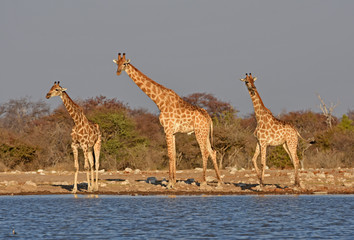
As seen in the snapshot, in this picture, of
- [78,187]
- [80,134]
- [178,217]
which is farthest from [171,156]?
[178,217]

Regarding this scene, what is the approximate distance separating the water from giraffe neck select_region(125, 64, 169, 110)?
3970 millimetres

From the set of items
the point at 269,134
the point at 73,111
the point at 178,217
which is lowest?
the point at 178,217

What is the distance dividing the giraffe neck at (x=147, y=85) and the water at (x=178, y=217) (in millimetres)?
3970

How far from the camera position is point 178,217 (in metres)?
14.6

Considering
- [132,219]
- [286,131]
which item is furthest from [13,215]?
[286,131]

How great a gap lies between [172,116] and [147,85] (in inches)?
59.7

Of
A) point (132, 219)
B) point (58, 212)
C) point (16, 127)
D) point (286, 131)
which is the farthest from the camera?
point (16, 127)

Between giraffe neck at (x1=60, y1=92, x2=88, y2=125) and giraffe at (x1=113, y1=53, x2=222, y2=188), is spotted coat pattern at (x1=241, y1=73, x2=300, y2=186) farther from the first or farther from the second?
giraffe neck at (x1=60, y1=92, x2=88, y2=125)

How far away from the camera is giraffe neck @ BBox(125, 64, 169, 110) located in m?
22.1

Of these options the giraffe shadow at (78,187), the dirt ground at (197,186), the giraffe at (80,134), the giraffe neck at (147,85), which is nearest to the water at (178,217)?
the dirt ground at (197,186)

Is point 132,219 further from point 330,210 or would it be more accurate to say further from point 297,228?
point 330,210

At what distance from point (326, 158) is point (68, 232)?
76.8 feet

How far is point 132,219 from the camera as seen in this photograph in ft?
47.1

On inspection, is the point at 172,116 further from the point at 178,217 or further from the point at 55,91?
the point at 178,217
